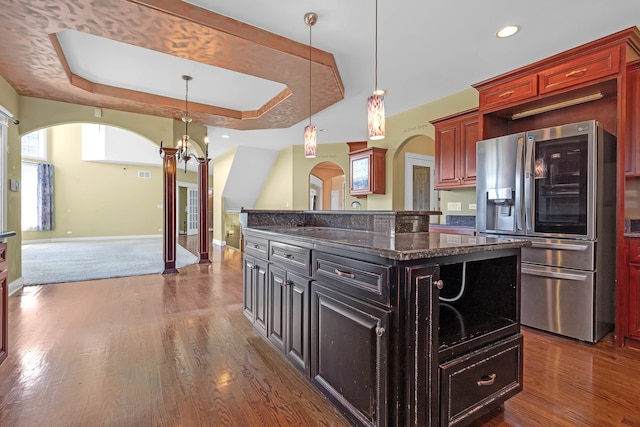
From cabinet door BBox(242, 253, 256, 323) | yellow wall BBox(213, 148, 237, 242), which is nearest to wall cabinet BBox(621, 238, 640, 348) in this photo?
cabinet door BBox(242, 253, 256, 323)

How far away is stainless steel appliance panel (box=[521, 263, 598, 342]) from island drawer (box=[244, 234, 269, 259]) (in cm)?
227

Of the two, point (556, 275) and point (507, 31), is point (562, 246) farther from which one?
point (507, 31)

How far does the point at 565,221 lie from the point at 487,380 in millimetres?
1805

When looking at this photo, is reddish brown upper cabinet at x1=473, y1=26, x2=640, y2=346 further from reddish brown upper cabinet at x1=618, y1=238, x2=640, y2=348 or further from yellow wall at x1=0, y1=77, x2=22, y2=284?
yellow wall at x1=0, y1=77, x2=22, y2=284

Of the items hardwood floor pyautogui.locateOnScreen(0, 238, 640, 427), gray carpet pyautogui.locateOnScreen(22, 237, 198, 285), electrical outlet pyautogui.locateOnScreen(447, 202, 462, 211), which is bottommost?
hardwood floor pyautogui.locateOnScreen(0, 238, 640, 427)

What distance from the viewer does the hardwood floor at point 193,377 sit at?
155 cm

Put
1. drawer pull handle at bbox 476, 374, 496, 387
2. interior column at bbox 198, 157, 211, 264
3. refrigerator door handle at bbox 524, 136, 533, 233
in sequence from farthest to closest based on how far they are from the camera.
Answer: interior column at bbox 198, 157, 211, 264 < refrigerator door handle at bbox 524, 136, 533, 233 < drawer pull handle at bbox 476, 374, 496, 387

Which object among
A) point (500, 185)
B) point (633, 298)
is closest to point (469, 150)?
point (500, 185)

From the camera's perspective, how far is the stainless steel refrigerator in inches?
93.7

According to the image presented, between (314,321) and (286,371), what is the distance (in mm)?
576

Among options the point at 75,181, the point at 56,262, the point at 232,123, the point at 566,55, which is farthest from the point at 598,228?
the point at 75,181

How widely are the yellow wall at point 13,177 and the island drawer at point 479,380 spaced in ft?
16.2

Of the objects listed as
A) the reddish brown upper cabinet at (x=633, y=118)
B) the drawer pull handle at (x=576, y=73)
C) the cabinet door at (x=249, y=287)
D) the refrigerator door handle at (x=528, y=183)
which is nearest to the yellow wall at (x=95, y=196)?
the cabinet door at (x=249, y=287)

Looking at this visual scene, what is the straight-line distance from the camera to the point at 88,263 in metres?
5.66
